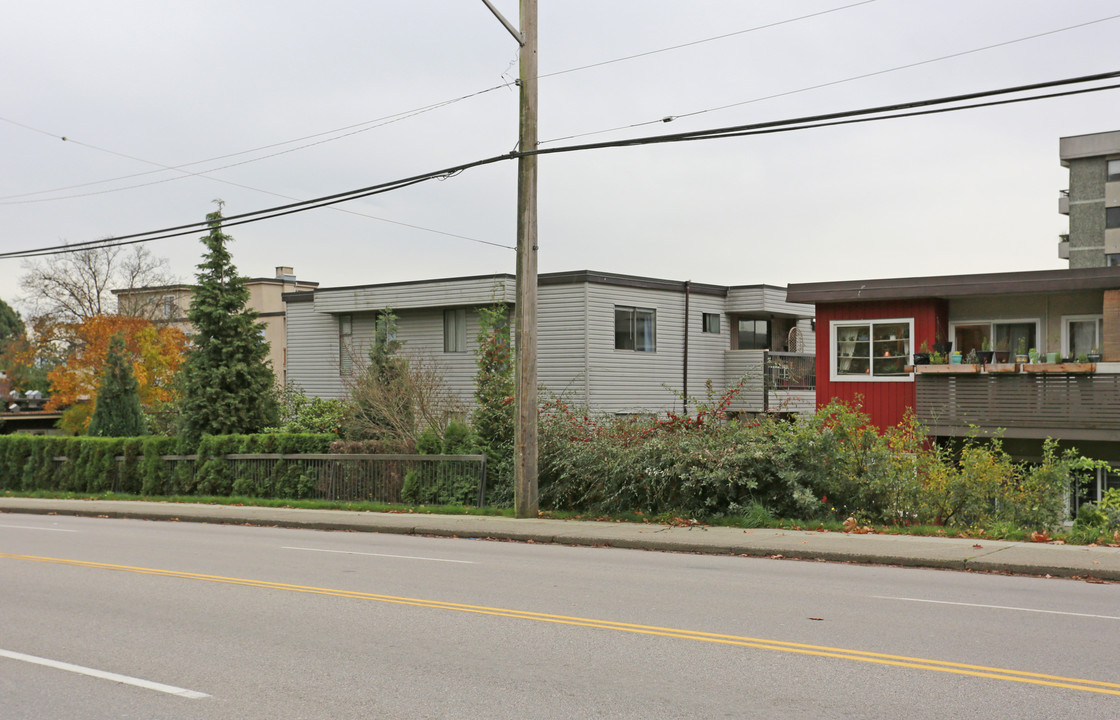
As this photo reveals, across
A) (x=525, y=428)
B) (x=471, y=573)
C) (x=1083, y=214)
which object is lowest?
(x=471, y=573)

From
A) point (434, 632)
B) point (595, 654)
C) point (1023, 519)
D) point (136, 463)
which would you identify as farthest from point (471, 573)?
point (136, 463)

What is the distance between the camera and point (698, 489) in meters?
17.9

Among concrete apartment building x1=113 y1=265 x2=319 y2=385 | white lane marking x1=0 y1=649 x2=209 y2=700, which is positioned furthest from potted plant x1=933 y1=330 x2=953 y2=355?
concrete apartment building x1=113 y1=265 x2=319 y2=385

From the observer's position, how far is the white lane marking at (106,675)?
272 inches

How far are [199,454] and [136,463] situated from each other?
305 centimetres

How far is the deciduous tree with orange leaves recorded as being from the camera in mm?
48281

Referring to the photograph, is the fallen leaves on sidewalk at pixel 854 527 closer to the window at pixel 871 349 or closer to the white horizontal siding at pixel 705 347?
the window at pixel 871 349

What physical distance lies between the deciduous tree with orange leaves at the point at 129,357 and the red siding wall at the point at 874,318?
104ft

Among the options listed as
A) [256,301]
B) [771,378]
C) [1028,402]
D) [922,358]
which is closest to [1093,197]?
[771,378]

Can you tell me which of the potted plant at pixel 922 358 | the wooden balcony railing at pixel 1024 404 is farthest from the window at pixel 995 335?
the wooden balcony railing at pixel 1024 404

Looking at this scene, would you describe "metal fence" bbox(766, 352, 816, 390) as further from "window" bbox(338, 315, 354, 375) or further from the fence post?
the fence post

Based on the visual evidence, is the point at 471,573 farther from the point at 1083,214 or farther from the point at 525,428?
the point at 1083,214

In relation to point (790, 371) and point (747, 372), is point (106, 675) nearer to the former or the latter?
point (747, 372)

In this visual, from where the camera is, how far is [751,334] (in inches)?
1578
